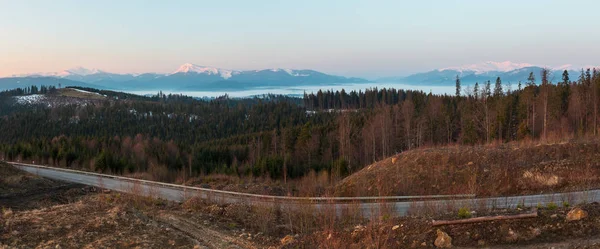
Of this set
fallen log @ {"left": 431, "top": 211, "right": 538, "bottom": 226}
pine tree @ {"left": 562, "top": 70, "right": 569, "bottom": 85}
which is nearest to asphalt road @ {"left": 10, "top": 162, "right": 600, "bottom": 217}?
fallen log @ {"left": 431, "top": 211, "right": 538, "bottom": 226}

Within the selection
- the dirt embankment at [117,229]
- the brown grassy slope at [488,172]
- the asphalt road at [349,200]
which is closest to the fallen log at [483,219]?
the asphalt road at [349,200]

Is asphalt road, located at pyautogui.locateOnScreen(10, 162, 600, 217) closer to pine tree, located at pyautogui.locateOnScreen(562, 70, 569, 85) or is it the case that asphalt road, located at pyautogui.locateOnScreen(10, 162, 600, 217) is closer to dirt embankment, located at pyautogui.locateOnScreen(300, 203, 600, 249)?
dirt embankment, located at pyautogui.locateOnScreen(300, 203, 600, 249)

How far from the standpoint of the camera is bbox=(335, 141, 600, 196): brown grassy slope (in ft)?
67.0

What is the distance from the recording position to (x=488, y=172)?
76.1 ft

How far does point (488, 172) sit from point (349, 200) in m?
10.1

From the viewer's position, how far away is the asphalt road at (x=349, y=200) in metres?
12.9

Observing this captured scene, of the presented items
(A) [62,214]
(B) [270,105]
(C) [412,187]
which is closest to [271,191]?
(C) [412,187]

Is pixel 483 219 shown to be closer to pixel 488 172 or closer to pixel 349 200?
pixel 349 200

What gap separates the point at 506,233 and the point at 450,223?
1371mm

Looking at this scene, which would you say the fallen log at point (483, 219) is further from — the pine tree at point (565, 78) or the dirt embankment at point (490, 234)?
the pine tree at point (565, 78)

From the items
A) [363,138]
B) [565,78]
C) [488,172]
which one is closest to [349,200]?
[488,172]

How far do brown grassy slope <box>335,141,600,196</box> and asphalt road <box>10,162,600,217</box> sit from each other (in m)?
2.25

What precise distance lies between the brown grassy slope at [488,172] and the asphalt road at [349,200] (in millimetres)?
2254

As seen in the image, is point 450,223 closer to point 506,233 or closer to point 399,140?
point 506,233
